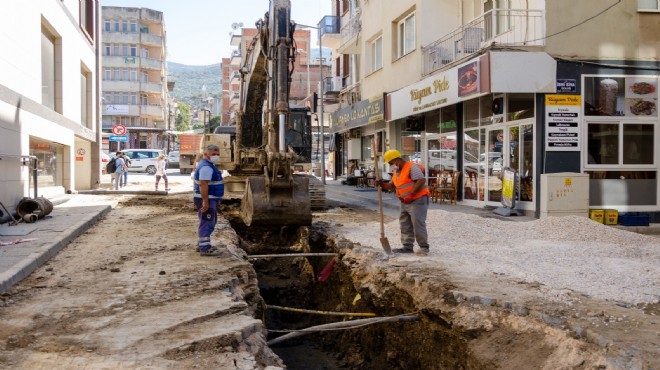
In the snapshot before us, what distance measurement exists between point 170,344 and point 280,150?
6243 millimetres

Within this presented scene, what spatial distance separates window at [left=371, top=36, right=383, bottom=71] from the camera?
24098 mm

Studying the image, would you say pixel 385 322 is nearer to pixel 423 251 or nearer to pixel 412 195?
Answer: pixel 423 251

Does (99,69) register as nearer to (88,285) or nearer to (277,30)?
(277,30)

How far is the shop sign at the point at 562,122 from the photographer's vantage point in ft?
43.6

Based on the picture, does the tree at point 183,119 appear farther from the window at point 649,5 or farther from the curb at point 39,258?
the curb at point 39,258

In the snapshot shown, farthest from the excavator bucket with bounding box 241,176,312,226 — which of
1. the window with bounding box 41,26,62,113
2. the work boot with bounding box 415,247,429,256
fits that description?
the window with bounding box 41,26,62,113

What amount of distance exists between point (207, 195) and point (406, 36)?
14.9m

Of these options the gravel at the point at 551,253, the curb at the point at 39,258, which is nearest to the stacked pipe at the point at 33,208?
the curb at the point at 39,258

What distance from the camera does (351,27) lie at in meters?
28.1

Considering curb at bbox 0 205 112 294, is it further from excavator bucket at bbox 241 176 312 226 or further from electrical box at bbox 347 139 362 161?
electrical box at bbox 347 139 362 161

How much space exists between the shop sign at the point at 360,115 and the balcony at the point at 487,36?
3964 millimetres

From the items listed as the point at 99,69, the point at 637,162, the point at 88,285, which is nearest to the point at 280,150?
the point at 88,285

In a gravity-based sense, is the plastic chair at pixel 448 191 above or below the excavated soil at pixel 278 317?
above

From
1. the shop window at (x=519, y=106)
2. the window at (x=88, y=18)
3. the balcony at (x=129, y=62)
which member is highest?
the balcony at (x=129, y=62)
